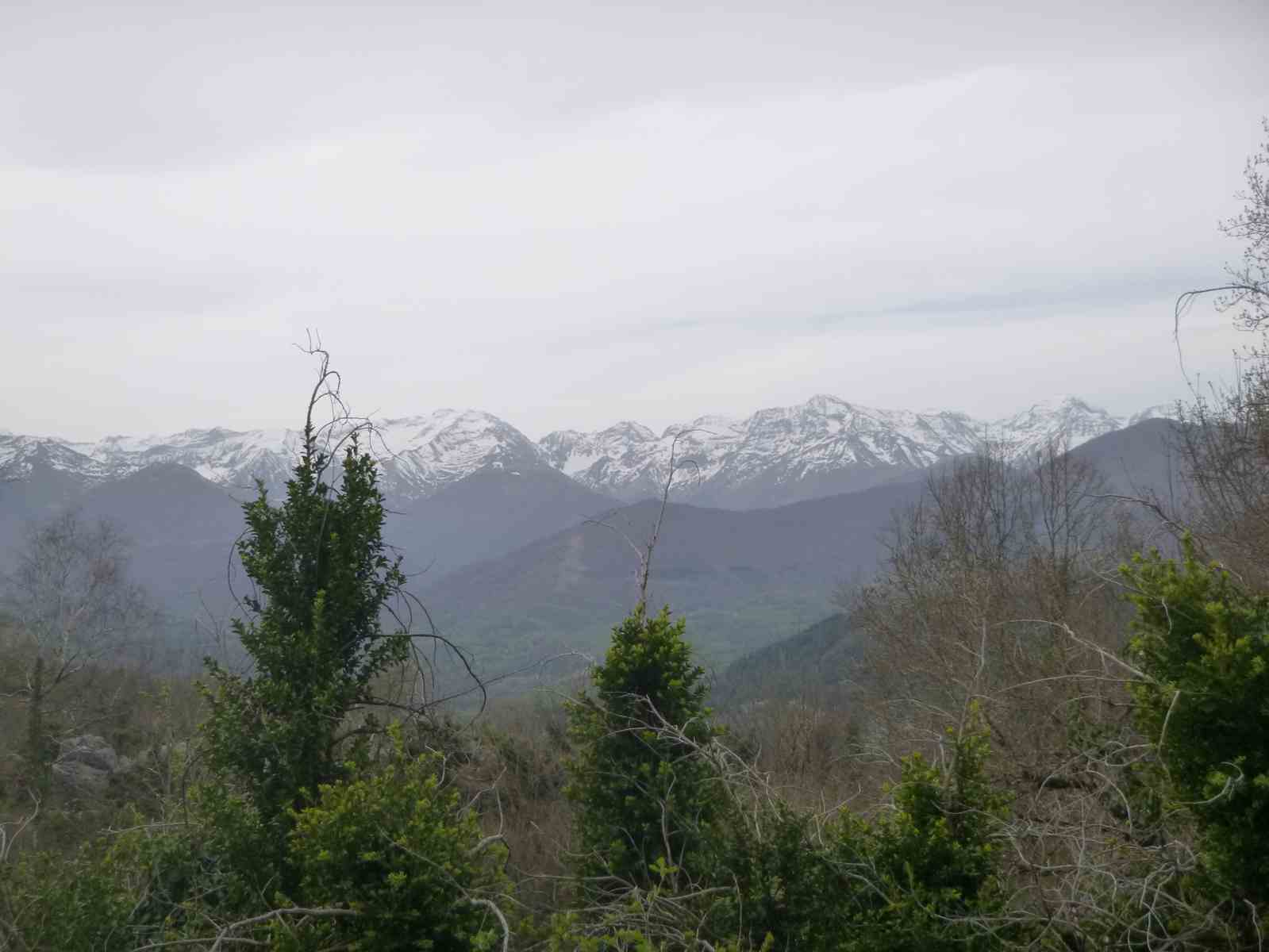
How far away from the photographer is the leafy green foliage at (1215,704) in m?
5.18

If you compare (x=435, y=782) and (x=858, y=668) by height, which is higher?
(x=435, y=782)

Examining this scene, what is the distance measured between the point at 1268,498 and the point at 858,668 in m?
18.2

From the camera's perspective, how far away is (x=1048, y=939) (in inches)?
235

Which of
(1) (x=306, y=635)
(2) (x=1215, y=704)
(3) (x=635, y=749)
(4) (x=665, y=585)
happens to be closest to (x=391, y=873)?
(1) (x=306, y=635)

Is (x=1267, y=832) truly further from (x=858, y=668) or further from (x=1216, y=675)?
(x=858, y=668)

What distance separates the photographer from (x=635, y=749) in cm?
869

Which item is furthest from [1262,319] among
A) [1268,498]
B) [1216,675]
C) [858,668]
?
[858,668]

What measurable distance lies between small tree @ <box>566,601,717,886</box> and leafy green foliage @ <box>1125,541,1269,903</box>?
380cm

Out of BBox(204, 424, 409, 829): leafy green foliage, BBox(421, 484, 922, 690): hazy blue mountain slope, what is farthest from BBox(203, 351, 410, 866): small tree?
BBox(421, 484, 922, 690): hazy blue mountain slope

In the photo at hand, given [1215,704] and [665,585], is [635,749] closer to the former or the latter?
[1215,704]

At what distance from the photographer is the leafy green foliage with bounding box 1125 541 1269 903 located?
5176 millimetres

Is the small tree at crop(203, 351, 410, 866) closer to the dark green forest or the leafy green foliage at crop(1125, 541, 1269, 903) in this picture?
the dark green forest

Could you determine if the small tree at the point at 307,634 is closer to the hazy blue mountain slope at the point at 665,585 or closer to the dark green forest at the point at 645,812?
the dark green forest at the point at 645,812

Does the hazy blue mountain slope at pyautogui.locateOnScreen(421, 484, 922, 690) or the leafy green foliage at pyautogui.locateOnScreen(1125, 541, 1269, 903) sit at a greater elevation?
the leafy green foliage at pyautogui.locateOnScreen(1125, 541, 1269, 903)
